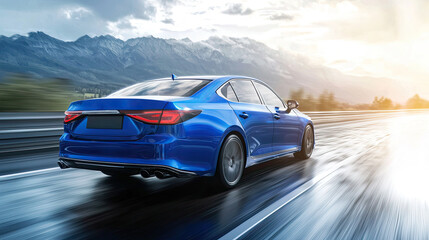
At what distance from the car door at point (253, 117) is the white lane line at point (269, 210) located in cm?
79

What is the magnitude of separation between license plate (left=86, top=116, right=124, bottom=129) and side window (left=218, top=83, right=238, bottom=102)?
1408 mm

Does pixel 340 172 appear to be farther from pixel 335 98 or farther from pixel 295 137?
pixel 335 98

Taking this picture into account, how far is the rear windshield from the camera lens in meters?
5.19

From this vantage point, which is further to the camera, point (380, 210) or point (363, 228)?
point (380, 210)

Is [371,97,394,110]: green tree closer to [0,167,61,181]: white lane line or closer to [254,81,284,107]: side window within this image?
[254,81,284,107]: side window

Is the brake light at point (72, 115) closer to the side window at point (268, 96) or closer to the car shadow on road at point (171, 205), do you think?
the car shadow on road at point (171, 205)

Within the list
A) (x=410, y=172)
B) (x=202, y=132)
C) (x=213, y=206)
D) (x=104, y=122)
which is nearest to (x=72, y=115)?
(x=104, y=122)

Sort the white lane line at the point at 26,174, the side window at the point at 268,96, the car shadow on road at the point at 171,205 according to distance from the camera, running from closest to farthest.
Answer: the car shadow on road at the point at 171,205 → the white lane line at the point at 26,174 → the side window at the point at 268,96

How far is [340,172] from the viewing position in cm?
684

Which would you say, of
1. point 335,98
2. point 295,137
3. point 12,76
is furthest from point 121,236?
point 335,98

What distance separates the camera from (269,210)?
4.38 m

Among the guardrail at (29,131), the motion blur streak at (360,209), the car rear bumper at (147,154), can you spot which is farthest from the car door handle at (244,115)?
the guardrail at (29,131)

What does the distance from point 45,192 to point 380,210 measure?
369cm

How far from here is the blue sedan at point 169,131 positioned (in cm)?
452
